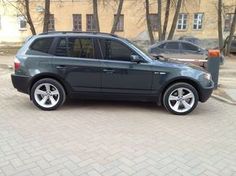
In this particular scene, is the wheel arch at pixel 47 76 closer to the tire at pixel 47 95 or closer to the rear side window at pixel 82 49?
the tire at pixel 47 95

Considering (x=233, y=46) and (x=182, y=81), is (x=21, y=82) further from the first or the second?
(x=233, y=46)

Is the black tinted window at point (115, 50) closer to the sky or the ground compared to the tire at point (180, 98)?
closer to the sky

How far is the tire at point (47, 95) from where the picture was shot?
608 centimetres

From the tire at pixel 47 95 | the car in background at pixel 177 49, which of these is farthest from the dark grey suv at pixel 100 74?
the car in background at pixel 177 49

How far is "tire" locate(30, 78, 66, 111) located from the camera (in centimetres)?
608

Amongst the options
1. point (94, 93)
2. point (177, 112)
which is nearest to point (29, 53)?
point (94, 93)

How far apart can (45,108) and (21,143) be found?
1.81 metres

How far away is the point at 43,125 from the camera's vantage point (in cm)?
516

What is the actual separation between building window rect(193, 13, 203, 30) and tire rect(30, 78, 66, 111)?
80.0 ft

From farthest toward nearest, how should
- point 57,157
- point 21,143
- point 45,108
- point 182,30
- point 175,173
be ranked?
point 182,30 < point 45,108 < point 21,143 < point 57,157 < point 175,173

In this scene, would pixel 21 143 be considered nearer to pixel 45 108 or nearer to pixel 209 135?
pixel 45 108

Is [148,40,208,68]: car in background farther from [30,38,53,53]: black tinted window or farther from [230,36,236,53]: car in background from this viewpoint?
[230,36,236,53]: car in background

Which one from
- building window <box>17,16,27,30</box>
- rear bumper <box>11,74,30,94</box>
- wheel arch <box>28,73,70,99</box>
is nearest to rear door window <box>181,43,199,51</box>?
wheel arch <box>28,73,70,99</box>

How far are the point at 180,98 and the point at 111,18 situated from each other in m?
23.9
